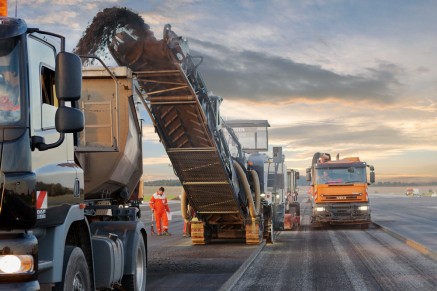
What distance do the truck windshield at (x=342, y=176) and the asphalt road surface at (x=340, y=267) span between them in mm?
6770

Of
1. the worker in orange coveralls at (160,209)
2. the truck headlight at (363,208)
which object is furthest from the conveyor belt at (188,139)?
the truck headlight at (363,208)

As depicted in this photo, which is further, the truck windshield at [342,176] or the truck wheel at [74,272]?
the truck windshield at [342,176]

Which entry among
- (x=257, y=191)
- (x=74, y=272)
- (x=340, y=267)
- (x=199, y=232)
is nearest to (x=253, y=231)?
(x=257, y=191)

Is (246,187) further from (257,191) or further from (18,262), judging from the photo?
(18,262)

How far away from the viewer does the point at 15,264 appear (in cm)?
490

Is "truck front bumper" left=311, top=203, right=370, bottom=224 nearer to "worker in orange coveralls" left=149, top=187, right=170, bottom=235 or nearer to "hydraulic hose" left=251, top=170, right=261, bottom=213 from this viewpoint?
"worker in orange coveralls" left=149, top=187, right=170, bottom=235

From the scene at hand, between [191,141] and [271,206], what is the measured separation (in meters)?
5.71

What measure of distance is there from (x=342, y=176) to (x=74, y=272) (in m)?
21.1

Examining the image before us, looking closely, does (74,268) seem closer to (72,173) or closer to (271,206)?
(72,173)

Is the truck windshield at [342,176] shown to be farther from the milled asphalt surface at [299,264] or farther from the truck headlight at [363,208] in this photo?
the milled asphalt surface at [299,264]

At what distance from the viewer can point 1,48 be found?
5242 mm

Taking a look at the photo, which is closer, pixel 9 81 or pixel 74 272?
pixel 9 81

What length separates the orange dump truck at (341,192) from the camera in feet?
83.8

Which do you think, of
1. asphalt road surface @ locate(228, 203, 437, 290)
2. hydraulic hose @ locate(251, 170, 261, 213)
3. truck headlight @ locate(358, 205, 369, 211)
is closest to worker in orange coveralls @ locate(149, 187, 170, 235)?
asphalt road surface @ locate(228, 203, 437, 290)
